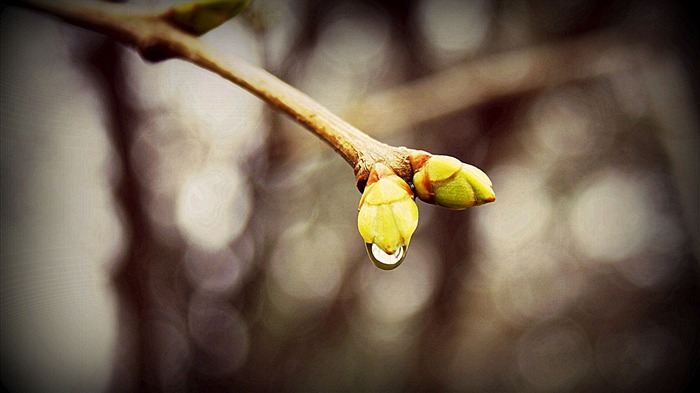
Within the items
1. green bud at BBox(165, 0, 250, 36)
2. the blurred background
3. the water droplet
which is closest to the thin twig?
the blurred background

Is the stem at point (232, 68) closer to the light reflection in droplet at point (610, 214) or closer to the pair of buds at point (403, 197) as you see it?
the pair of buds at point (403, 197)

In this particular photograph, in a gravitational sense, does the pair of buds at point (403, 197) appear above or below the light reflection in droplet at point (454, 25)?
below

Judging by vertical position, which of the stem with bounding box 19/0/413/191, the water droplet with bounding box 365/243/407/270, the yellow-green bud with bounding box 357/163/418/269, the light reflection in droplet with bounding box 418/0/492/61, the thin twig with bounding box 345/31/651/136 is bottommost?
the water droplet with bounding box 365/243/407/270

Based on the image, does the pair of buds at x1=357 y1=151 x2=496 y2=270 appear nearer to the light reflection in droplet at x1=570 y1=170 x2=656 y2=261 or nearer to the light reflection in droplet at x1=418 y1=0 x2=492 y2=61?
the light reflection in droplet at x1=418 y1=0 x2=492 y2=61

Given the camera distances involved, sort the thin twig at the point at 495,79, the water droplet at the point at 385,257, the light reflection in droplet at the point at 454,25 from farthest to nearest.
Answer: the light reflection in droplet at the point at 454,25 → the thin twig at the point at 495,79 → the water droplet at the point at 385,257

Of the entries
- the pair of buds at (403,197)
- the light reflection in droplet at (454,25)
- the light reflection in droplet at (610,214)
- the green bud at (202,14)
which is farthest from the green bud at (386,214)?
the light reflection in droplet at (610,214)

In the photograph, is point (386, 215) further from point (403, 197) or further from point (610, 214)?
point (610, 214)

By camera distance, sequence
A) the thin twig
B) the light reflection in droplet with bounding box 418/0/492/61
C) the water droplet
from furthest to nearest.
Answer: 1. the light reflection in droplet with bounding box 418/0/492/61
2. the thin twig
3. the water droplet
